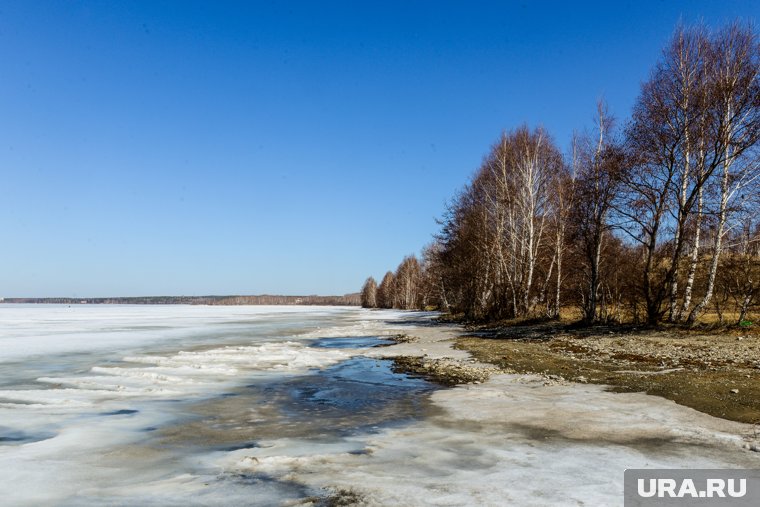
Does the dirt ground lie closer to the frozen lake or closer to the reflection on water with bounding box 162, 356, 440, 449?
the frozen lake

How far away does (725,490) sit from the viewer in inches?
162

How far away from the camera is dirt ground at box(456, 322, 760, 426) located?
7.88 metres

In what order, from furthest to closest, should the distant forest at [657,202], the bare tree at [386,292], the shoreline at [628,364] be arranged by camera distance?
the bare tree at [386,292] → the distant forest at [657,202] → the shoreline at [628,364]

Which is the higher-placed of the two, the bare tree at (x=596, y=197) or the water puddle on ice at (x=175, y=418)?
the bare tree at (x=596, y=197)

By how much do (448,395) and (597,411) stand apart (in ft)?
8.55

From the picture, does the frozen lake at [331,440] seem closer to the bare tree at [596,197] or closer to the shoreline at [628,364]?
the shoreline at [628,364]

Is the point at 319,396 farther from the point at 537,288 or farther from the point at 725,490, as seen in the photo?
the point at 537,288

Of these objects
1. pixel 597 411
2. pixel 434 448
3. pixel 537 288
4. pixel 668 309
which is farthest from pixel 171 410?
pixel 537 288

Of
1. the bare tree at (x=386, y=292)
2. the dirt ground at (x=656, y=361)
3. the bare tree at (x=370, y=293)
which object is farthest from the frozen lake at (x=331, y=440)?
the bare tree at (x=370, y=293)

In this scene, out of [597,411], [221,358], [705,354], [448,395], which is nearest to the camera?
[597,411]

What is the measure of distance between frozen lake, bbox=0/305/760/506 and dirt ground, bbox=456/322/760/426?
81 centimetres

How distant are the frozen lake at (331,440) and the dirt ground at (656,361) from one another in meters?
0.81

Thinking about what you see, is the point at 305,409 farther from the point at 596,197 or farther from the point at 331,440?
the point at 596,197

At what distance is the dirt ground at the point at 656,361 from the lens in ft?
25.9
